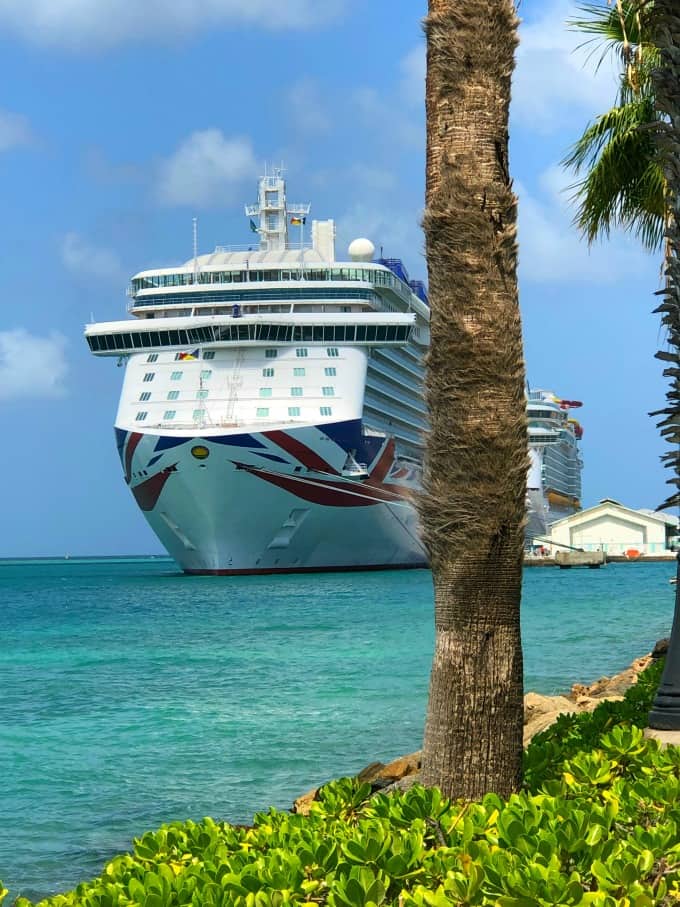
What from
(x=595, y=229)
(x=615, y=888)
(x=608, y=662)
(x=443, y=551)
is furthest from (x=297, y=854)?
(x=608, y=662)

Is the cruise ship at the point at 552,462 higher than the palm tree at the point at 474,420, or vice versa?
the cruise ship at the point at 552,462

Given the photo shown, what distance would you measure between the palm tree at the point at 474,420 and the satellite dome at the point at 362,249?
5105 centimetres

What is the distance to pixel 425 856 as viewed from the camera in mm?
3613

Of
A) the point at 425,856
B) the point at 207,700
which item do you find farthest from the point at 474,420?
the point at 207,700

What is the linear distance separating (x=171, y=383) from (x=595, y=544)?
4581 cm

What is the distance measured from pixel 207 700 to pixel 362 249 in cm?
4104

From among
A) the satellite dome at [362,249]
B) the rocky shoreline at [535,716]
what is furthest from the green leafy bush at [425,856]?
the satellite dome at [362,249]

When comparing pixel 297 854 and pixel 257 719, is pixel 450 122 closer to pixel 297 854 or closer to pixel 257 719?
pixel 297 854

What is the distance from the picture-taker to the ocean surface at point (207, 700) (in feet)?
32.3

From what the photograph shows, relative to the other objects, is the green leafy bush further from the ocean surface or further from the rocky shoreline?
the ocean surface

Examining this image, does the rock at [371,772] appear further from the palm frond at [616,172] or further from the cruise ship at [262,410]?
the cruise ship at [262,410]

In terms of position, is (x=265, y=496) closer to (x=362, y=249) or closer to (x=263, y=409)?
(x=263, y=409)

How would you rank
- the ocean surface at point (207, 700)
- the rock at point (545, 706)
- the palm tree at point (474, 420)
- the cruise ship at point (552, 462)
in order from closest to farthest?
1. the palm tree at point (474, 420)
2. the ocean surface at point (207, 700)
3. the rock at point (545, 706)
4. the cruise ship at point (552, 462)

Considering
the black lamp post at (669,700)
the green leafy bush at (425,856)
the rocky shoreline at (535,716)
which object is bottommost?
the rocky shoreline at (535,716)
